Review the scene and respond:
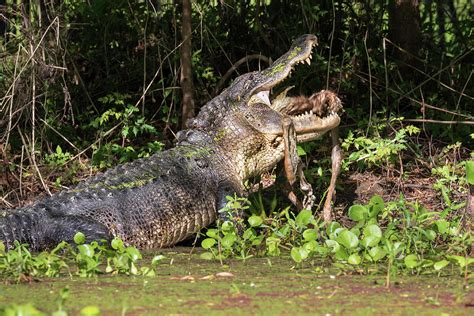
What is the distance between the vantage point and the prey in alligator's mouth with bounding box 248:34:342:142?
21.5ft

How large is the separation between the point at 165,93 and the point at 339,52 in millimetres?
1904

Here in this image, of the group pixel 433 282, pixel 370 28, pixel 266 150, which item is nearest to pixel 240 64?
pixel 370 28

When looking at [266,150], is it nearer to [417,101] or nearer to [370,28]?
[417,101]

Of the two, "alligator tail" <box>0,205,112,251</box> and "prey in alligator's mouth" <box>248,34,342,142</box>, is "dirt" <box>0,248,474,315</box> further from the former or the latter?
"prey in alligator's mouth" <box>248,34,342,142</box>

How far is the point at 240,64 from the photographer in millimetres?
8320

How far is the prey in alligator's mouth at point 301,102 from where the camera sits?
258 inches

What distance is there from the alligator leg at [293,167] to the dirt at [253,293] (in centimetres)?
215

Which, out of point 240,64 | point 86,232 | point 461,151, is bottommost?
point 86,232

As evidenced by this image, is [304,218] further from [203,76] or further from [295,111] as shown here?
[203,76]

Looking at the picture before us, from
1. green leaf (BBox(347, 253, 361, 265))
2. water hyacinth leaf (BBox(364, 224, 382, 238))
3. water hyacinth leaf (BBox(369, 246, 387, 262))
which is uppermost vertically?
water hyacinth leaf (BBox(364, 224, 382, 238))

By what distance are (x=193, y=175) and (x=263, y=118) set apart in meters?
0.70

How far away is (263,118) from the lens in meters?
6.51

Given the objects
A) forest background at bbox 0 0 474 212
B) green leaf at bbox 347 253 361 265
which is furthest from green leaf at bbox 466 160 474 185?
forest background at bbox 0 0 474 212

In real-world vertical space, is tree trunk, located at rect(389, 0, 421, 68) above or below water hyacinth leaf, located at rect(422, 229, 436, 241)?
above
